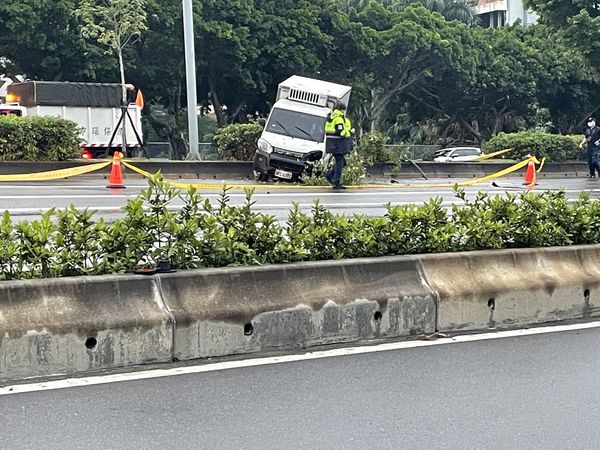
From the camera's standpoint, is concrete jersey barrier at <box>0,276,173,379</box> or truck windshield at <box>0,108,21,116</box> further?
truck windshield at <box>0,108,21,116</box>

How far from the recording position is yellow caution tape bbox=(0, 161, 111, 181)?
740 inches

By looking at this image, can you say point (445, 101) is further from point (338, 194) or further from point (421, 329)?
point (421, 329)

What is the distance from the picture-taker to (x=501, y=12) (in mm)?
76562

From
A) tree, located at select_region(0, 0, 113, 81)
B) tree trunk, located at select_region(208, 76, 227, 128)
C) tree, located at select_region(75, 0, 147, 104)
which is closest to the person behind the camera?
tree, located at select_region(75, 0, 147, 104)

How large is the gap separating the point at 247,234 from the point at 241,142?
18128mm

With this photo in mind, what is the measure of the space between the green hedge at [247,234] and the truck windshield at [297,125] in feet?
44.0

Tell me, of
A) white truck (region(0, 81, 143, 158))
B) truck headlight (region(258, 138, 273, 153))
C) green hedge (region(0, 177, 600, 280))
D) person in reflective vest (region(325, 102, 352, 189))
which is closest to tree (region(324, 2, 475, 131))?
white truck (region(0, 81, 143, 158))

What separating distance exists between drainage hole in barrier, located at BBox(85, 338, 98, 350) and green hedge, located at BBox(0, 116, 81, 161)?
16.0 meters

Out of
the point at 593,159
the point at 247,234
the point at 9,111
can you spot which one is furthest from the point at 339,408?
the point at 9,111

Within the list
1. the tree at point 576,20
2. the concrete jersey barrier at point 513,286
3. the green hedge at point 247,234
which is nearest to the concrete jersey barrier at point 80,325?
the green hedge at point 247,234

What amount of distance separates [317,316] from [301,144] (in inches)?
587

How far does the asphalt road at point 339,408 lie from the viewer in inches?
176

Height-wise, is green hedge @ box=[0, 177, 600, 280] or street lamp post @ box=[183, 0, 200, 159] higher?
street lamp post @ box=[183, 0, 200, 159]

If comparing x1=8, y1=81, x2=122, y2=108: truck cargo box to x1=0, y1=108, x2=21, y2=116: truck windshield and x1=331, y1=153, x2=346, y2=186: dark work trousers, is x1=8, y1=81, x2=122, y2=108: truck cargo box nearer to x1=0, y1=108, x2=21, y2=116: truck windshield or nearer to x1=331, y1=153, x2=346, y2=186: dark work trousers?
x1=0, y1=108, x2=21, y2=116: truck windshield
